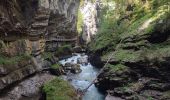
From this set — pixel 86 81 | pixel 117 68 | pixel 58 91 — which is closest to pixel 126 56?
pixel 117 68

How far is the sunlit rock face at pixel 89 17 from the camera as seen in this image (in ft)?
244

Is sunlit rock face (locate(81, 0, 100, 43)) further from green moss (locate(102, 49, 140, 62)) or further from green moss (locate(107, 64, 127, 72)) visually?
green moss (locate(107, 64, 127, 72))

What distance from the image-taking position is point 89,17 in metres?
77.4

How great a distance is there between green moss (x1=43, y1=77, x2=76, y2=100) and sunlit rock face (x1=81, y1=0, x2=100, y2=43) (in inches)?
2000

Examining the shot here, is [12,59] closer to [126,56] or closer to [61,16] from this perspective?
[126,56]

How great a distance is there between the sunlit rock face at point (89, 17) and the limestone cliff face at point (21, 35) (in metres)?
36.3

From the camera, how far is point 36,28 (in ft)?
105

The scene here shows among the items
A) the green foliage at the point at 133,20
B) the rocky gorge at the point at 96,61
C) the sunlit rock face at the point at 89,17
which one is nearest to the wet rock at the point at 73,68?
the rocky gorge at the point at 96,61

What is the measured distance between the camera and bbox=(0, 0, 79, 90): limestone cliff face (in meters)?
23.1

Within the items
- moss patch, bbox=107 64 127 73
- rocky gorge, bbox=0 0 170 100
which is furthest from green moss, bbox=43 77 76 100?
moss patch, bbox=107 64 127 73

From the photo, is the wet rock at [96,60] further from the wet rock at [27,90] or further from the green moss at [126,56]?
the wet rock at [27,90]

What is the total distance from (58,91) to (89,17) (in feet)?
188

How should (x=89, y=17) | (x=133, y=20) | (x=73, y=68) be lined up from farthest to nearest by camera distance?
(x=89, y=17), (x=73, y=68), (x=133, y=20)

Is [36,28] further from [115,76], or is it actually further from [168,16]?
[168,16]
